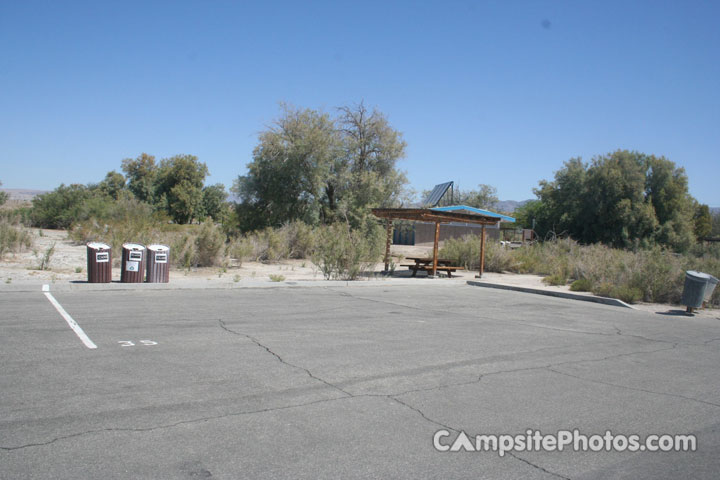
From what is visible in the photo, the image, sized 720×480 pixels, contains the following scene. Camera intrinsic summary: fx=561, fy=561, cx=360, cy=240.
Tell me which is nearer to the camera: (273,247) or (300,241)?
(273,247)

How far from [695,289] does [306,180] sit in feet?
76.4

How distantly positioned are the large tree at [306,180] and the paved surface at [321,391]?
22.8 metres

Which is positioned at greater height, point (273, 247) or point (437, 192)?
point (437, 192)

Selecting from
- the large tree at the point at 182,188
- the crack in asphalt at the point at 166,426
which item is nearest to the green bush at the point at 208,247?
the crack in asphalt at the point at 166,426

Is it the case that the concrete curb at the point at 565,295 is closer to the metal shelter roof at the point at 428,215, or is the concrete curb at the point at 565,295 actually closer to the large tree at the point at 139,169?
the metal shelter roof at the point at 428,215

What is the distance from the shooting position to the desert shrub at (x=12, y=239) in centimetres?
1895

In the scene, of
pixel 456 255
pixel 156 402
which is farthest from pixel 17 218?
pixel 156 402

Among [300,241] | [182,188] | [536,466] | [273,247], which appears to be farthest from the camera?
[182,188]

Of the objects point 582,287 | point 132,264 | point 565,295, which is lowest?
point 565,295

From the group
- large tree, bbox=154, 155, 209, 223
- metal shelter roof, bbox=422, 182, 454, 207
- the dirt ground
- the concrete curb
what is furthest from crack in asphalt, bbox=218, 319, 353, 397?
large tree, bbox=154, 155, 209, 223

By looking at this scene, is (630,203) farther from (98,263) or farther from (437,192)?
(98,263)

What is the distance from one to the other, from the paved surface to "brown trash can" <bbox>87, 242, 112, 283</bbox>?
2.24 meters

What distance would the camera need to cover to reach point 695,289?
47.3 ft

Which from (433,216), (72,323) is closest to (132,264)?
(72,323)
